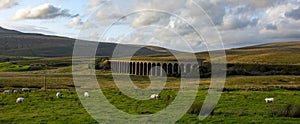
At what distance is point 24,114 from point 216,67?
87265mm

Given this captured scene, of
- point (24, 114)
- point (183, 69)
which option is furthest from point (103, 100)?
point (183, 69)

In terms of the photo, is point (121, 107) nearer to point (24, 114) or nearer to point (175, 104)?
point (175, 104)

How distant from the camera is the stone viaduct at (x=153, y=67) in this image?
104 meters

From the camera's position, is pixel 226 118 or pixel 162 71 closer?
pixel 226 118

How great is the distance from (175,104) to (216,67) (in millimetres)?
80399

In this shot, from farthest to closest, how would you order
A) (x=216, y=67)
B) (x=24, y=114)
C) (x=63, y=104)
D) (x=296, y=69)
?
(x=216, y=67) → (x=296, y=69) → (x=63, y=104) → (x=24, y=114)

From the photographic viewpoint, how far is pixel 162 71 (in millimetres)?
107250

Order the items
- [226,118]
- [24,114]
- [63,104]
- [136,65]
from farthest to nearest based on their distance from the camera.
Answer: [136,65] < [63,104] < [24,114] < [226,118]

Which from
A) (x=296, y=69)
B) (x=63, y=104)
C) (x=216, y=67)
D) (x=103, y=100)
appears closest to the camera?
(x=63, y=104)

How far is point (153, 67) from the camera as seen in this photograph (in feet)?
385

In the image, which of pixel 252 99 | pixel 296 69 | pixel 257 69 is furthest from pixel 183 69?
pixel 252 99

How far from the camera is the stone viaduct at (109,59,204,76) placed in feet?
342

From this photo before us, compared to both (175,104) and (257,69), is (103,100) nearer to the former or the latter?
(175,104)

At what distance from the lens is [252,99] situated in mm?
30016
